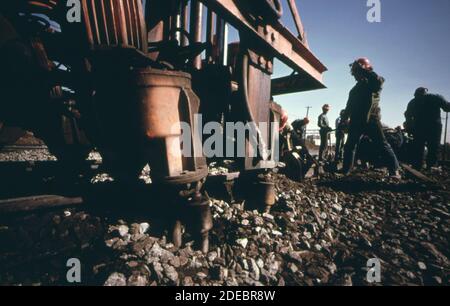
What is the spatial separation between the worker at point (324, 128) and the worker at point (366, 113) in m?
4.42

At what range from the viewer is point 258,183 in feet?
9.27

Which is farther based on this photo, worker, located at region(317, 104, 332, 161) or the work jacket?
worker, located at region(317, 104, 332, 161)

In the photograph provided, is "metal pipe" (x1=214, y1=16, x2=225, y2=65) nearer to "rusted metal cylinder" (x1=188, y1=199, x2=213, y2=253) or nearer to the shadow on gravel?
"rusted metal cylinder" (x1=188, y1=199, x2=213, y2=253)

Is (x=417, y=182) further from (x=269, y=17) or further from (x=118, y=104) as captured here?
(x=118, y=104)

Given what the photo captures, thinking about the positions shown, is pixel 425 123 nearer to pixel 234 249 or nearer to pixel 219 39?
pixel 219 39

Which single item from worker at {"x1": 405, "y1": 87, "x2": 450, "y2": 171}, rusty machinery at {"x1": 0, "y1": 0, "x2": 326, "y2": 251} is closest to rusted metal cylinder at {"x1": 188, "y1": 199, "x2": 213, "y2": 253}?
rusty machinery at {"x1": 0, "y1": 0, "x2": 326, "y2": 251}

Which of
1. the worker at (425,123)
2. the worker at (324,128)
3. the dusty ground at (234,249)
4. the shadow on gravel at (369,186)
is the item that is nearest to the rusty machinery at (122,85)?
the dusty ground at (234,249)

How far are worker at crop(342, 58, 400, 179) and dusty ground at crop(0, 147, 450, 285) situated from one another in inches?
97.3

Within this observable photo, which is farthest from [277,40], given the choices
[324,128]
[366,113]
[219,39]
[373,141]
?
[324,128]

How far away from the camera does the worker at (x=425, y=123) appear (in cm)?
656

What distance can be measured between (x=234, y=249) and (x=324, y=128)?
917 centimetres

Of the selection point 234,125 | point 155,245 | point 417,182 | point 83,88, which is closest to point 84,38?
point 83,88

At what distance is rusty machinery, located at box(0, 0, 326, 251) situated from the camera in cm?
168

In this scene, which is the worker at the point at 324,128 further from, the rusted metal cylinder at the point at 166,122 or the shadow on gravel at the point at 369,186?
the rusted metal cylinder at the point at 166,122
